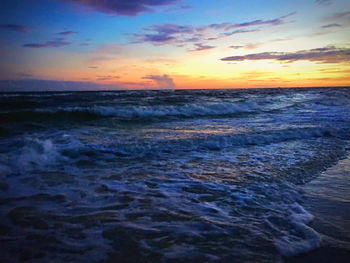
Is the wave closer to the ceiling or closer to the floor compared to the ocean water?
closer to the ceiling

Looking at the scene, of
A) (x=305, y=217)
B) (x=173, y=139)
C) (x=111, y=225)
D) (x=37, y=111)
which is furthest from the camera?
(x=37, y=111)

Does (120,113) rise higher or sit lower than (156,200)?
higher

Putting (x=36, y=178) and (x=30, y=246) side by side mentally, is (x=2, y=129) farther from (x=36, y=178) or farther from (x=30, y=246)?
(x=30, y=246)

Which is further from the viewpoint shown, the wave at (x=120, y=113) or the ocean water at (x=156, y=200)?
the wave at (x=120, y=113)

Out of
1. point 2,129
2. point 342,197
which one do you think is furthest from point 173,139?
point 2,129

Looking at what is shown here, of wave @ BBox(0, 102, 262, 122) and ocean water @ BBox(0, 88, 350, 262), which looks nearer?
ocean water @ BBox(0, 88, 350, 262)

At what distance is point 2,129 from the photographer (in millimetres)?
8938

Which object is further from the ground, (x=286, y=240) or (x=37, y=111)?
(x=37, y=111)

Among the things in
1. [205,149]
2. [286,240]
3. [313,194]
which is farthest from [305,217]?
[205,149]

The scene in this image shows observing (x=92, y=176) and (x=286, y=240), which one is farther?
(x=92, y=176)

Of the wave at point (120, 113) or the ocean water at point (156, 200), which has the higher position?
the wave at point (120, 113)

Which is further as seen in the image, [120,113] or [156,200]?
[120,113]

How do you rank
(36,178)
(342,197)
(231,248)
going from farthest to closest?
(36,178)
(342,197)
(231,248)

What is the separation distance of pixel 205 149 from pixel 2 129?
25.2 feet
